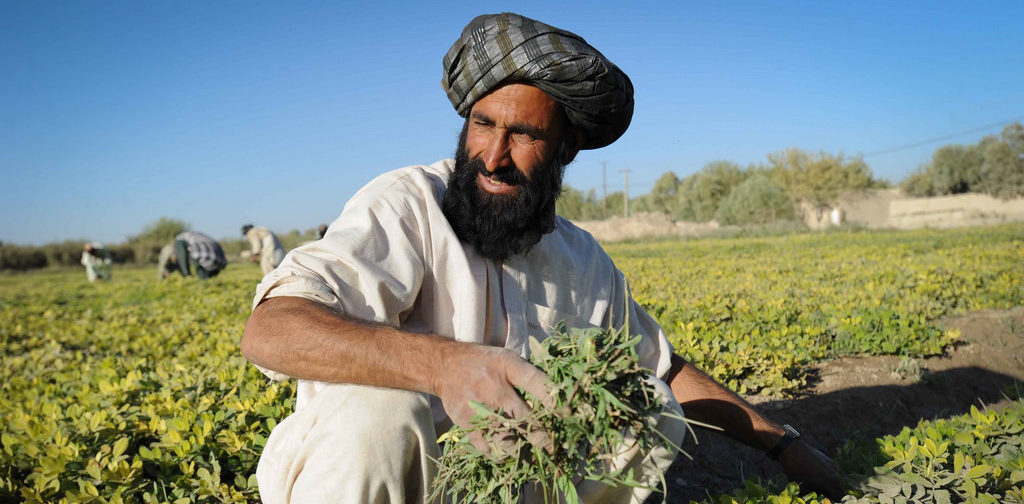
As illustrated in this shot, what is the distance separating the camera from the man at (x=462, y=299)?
1.40m

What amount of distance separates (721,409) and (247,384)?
227 cm

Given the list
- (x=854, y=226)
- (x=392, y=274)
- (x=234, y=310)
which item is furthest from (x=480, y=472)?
(x=854, y=226)

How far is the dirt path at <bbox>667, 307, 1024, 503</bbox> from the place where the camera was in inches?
109

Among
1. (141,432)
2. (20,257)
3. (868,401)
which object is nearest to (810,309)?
(868,401)

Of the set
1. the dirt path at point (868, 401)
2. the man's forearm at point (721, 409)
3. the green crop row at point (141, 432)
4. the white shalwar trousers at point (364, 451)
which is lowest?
the dirt path at point (868, 401)

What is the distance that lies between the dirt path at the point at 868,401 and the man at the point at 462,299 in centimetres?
76

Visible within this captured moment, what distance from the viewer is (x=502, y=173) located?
2041 mm

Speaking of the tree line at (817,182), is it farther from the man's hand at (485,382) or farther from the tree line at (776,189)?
the man's hand at (485,382)

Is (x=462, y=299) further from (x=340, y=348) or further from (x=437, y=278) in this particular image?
(x=340, y=348)

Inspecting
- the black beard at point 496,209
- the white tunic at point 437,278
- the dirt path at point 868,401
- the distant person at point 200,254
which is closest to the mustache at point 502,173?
the black beard at point 496,209


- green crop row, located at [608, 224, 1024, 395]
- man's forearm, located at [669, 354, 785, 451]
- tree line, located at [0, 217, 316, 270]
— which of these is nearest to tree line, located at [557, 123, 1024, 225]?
tree line, located at [0, 217, 316, 270]

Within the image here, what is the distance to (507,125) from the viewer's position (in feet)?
6.64

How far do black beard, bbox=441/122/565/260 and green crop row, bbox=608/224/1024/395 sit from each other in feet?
6.21

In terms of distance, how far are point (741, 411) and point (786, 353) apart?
2301 mm
